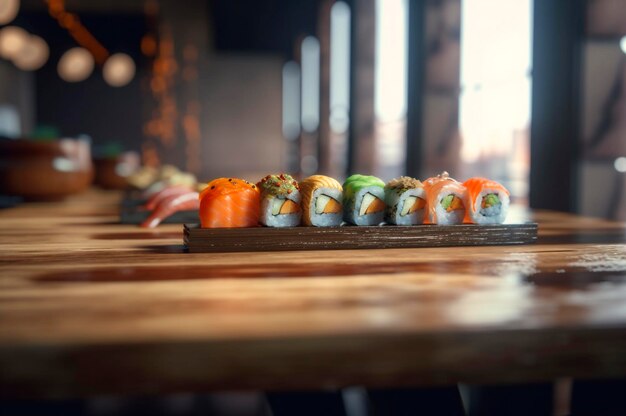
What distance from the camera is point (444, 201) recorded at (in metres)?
1.14

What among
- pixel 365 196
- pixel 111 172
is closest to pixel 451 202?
pixel 365 196

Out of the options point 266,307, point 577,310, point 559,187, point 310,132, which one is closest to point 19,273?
point 266,307

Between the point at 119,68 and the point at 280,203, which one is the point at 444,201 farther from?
the point at 119,68

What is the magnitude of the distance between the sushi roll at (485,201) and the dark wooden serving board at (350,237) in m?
0.03

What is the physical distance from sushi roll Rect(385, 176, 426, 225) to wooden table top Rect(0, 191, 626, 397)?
26cm

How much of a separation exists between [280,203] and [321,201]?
0.07m

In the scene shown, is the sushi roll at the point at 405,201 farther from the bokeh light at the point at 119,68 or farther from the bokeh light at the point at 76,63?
the bokeh light at the point at 119,68

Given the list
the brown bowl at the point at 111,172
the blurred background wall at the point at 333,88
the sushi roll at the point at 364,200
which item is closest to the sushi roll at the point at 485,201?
the sushi roll at the point at 364,200

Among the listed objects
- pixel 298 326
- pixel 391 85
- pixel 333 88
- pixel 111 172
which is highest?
pixel 333 88

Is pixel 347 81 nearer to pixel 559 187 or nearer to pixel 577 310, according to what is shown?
pixel 559 187

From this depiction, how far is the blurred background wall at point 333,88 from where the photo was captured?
2.48m

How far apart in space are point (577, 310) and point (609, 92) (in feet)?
6.87

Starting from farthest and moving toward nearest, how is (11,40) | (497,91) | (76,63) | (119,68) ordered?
(119,68)
(76,63)
(11,40)
(497,91)

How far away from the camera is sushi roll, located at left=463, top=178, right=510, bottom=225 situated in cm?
115
